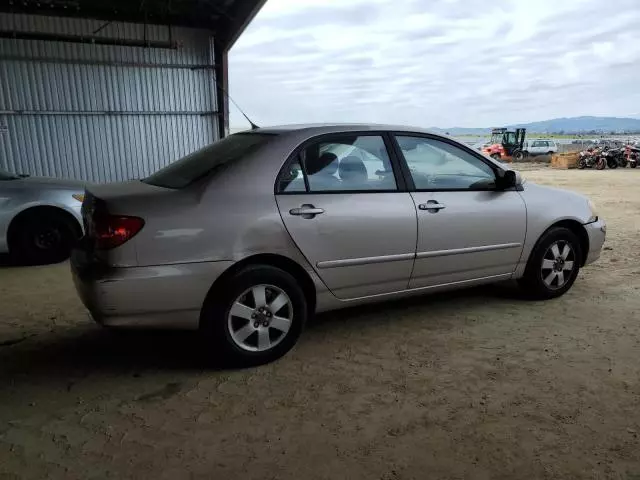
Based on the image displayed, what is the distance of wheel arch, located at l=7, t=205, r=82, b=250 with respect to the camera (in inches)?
223

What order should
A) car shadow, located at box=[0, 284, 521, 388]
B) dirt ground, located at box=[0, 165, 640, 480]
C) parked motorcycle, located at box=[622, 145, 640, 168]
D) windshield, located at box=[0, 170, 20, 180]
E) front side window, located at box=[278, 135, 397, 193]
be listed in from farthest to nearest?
1. parked motorcycle, located at box=[622, 145, 640, 168]
2. windshield, located at box=[0, 170, 20, 180]
3. front side window, located at box=[278, 135, 397, 193]
4. car shadow, located at box=[0, 284, 521, 388]
5. dirt ground, located at box=[0, 165, 640, 480]

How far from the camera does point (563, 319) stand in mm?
3893

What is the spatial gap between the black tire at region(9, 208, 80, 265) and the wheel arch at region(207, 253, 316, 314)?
3570 millimetres

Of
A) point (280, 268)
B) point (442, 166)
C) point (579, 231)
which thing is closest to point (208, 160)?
point (280, 268)

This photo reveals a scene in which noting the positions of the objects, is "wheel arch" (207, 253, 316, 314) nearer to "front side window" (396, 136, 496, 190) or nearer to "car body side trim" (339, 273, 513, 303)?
"car body side trim" (339, 273, 513, 303)

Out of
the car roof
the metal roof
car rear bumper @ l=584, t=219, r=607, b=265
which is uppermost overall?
the metal roof

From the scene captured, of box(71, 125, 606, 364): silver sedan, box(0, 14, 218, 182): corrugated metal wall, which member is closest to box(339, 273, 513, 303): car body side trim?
box(71, 125, 606, 364): silver sedan

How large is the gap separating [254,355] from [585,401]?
1.86 metres

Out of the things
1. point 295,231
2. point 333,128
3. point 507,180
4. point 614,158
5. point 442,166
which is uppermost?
point 333,128

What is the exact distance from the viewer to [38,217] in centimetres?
582

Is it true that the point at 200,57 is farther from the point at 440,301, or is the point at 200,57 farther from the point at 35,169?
the point at 440,301

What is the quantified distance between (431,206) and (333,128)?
2.88 feet

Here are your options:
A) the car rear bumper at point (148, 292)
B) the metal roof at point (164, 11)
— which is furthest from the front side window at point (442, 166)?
the metal roof at point (164, 11)

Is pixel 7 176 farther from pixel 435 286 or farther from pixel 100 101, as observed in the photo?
pixel 435 286
